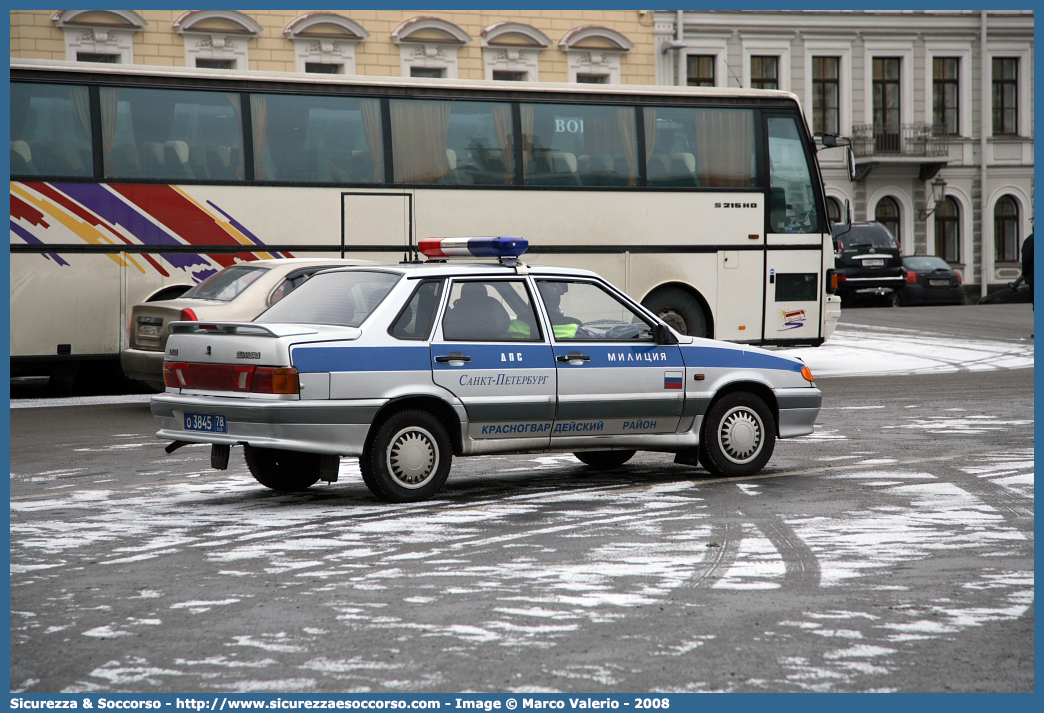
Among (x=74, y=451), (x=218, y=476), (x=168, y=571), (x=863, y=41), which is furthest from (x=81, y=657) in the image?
(x=863, y=41)

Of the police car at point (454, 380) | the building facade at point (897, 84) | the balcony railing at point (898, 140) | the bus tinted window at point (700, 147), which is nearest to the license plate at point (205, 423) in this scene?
the police car at point (454, 380)

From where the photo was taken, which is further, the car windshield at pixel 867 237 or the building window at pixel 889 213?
the building window at pixel 889 213

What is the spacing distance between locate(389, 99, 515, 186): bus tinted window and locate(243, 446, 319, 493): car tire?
26.5 feet

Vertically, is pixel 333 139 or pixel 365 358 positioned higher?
pixel 333 139

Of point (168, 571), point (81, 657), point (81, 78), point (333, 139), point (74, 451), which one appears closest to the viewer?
point (81, 657)

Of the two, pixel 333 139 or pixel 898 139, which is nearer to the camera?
pixel 333 139

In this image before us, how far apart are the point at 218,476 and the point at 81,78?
740 centimetres

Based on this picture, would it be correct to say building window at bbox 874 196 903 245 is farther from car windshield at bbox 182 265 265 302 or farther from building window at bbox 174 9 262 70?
car windshield at bbox 182 265 265 302

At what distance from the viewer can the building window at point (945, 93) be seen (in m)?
46.3

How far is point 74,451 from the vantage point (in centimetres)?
1142

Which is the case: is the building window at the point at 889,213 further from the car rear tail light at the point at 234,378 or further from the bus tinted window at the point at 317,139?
the car rear tail light at the point at 234,378

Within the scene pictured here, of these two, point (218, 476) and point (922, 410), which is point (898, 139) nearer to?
point (922, 410)

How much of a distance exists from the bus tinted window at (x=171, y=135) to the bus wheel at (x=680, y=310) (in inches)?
222

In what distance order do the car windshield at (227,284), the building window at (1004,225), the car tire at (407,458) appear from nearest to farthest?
the car tire at (407,458) → the car windshield at (227,284) → the building window at (1004,225)
